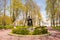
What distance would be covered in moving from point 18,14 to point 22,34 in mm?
26402

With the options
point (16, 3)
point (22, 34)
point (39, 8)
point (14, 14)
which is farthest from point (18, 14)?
point (22, 34)

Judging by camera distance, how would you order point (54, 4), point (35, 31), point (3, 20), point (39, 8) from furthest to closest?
1. point (39, 8)
2. point (3, 20)
3. point (54, 4)
4. point (35, 31)

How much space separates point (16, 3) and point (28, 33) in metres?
24.5

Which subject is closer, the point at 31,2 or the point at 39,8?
the point at 31,2

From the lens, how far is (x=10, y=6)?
43.2 metres

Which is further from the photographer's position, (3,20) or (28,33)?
(3,20)

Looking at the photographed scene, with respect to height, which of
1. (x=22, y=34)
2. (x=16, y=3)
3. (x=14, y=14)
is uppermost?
(x=16, y=3)

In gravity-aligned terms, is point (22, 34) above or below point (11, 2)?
below

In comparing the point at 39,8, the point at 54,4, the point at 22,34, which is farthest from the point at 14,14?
the point at 22,34

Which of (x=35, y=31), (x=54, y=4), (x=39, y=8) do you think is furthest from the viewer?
(x=39, y=8)

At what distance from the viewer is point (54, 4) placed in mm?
41750

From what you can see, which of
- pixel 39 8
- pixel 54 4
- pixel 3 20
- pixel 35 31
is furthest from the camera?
pixel 39 8

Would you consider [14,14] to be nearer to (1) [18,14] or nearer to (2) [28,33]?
(1) [18,14]

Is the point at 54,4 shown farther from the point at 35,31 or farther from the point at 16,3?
the point at 35,31
